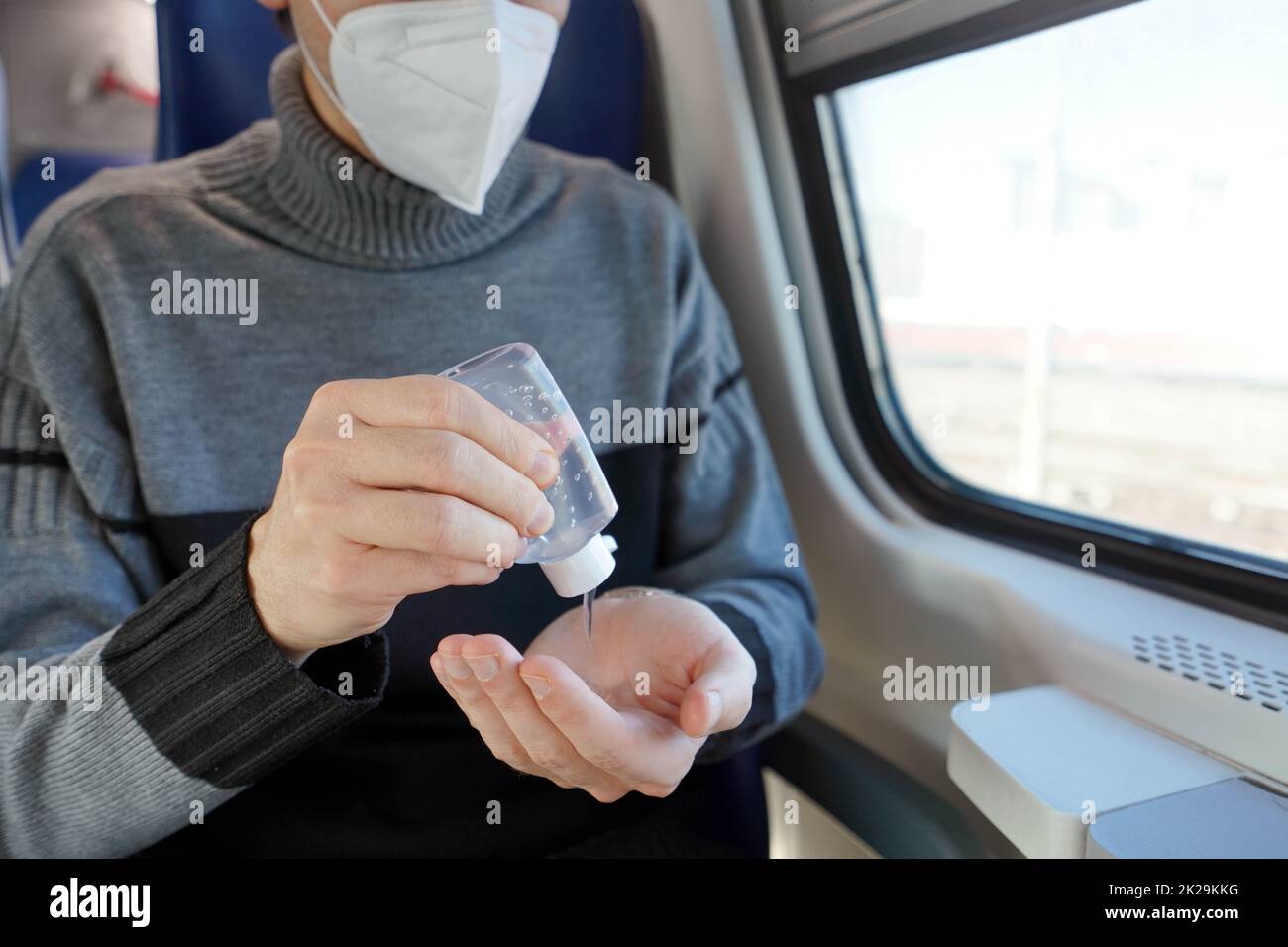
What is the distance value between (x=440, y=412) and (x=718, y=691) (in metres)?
0.30

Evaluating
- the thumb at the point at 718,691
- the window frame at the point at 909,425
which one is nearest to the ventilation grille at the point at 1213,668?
Result: the window frame at the point at 909,425

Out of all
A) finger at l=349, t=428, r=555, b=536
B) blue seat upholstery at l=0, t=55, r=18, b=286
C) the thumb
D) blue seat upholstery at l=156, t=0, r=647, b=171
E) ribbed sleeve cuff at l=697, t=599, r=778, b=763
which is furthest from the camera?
blue seat upholstery at l=0, t=55, r=18, b=286

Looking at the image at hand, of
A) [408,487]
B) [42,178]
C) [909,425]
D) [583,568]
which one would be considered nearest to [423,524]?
[408,487]

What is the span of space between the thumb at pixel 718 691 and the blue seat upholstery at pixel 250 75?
89cm

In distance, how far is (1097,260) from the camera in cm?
131

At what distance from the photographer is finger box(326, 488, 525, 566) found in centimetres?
53

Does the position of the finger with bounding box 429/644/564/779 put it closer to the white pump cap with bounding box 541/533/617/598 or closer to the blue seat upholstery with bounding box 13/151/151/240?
the white pump cap with bounding box 541/533/617/598

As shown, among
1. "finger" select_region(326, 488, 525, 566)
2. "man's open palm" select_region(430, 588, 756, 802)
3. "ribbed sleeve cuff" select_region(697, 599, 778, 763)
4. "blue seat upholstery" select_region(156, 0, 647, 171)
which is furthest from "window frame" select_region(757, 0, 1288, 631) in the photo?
"finger" select_region(326, 488, 525, 566)

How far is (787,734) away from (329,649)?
0.82m

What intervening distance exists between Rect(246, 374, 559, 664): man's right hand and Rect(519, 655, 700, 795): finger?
3.3 inches

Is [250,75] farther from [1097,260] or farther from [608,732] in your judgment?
[1097,260]

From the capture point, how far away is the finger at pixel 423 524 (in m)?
0.53

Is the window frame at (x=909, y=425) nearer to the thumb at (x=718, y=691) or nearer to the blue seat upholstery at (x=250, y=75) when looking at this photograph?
the blue seat upholstery at (x=250, y=75)
